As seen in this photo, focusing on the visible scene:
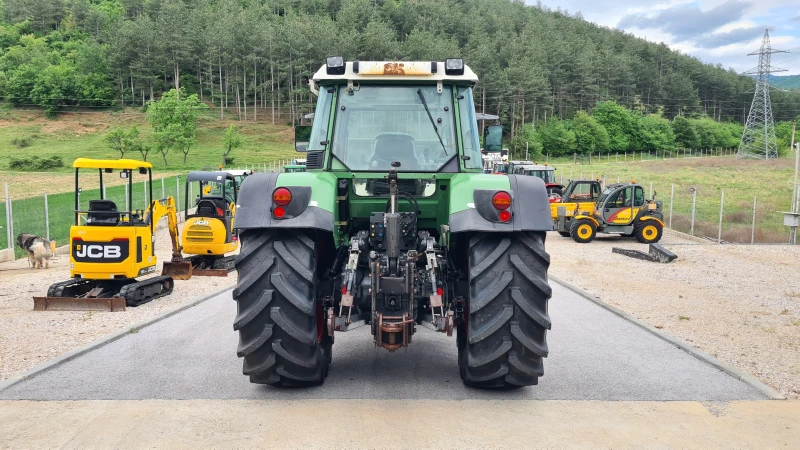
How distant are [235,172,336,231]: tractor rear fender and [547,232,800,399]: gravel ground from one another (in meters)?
4.43

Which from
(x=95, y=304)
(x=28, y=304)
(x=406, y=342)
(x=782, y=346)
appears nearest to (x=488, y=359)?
(x=406, y=342)

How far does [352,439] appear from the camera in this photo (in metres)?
5.04

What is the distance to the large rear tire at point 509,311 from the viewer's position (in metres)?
5.85

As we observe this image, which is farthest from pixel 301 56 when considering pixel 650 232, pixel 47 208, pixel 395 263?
pixel 395 263

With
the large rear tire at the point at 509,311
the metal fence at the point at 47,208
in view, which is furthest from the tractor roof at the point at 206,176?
the large rear tire at the point at 509,311

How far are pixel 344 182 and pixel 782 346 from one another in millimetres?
5858

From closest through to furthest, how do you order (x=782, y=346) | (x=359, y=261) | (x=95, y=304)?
(x=359, y=261) < (x=782, y=346) < (x=95, y=304)

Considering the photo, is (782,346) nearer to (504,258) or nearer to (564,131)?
(504,258)

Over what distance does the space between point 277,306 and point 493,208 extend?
1965mm

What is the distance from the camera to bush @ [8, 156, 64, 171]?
56.0 m

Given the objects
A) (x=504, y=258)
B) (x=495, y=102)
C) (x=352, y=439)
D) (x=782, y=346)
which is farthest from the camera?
(x=495, y=102)

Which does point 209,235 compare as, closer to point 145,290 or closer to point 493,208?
point 145,290

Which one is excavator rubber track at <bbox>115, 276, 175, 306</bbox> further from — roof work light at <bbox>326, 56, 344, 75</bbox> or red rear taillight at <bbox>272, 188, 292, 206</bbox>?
red rear taillight at <bbox>272, 188, 292, 206</bbox>

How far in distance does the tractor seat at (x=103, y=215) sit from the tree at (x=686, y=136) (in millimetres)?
108032
